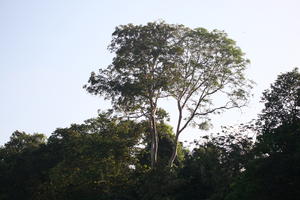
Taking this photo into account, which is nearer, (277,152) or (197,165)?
(277,152)

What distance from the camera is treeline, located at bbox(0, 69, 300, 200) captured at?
22250 millimetres

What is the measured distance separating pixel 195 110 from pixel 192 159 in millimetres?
3811

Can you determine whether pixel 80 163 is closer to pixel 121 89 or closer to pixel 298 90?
pixel 121 89

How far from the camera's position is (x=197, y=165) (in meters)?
31.2

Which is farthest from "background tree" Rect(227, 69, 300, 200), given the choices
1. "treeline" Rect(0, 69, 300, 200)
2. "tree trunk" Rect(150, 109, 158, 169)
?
"tree trunk" Rect(150, 109, 158, 169)

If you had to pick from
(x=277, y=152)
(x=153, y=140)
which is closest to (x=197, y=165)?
(x=153, y=140)

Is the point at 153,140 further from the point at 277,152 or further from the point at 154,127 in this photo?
the point at 277,152

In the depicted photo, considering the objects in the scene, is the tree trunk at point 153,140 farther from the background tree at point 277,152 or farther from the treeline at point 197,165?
the background tree at point 277,152

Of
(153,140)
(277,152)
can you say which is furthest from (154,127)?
(277,152)

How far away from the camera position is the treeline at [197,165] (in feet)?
73.0

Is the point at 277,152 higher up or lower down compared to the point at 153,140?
lower down

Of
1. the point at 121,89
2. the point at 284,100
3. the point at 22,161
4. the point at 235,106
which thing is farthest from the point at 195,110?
the point at 22,161

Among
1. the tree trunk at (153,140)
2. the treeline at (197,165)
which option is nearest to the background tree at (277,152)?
the treeline at (197,165)

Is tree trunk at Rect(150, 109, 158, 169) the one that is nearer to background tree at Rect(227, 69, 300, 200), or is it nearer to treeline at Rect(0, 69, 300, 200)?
treeline at Rect(0, 69, 300, 200)
